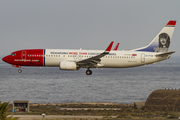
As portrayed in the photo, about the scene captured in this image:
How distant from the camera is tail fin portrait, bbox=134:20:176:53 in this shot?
6881 cm

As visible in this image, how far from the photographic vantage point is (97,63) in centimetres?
6212

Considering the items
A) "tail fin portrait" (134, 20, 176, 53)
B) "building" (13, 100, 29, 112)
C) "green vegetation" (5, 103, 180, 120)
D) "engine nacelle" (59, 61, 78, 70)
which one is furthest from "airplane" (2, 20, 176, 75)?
"building" (13, 100, 29, 112)

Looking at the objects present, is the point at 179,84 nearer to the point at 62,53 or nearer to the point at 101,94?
the point at 101,94

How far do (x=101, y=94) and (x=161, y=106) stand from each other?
203ft

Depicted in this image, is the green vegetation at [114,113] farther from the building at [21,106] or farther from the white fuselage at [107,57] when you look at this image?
the white fuselage at [107,57]

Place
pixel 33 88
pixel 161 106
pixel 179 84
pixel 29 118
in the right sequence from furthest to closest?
pixel 179 84, pixel 33 88, pixel 161 106, pixel 29 118

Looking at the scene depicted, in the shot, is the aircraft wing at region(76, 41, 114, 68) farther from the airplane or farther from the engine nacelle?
the engine nacelle

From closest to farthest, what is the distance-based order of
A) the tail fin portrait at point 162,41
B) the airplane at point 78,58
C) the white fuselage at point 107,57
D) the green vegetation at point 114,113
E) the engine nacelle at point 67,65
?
the green vegetation at point 114,113 < the engine nacelle at point 67,65 < the airplane at point 78,58 < the white fuselage at point 107,57 < the tail fin portrait at point 162,41

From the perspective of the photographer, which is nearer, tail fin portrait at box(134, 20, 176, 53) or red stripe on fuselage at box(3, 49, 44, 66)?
red stripe on fuselage at box(3, 49, 44, 66)

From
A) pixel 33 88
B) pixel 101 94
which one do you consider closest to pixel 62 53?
pixel 101 94

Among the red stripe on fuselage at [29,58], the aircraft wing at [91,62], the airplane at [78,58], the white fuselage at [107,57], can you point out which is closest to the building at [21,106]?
the airplane at [78,58]

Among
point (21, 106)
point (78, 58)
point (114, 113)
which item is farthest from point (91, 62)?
point (21, 106)

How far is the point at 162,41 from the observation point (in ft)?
230

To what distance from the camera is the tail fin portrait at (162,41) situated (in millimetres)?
68812
